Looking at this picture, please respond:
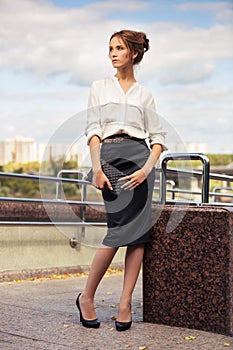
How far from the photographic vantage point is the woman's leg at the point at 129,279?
14.9 feet

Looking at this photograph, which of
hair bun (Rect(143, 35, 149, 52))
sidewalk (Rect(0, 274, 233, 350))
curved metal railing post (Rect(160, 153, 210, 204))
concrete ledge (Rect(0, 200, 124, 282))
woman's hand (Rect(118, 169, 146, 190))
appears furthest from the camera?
concrete ledge (Rect(0, 200, 124, 282))

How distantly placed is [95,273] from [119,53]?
1.42 m

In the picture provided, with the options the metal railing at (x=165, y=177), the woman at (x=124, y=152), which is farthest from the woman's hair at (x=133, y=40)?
the metal railing at (x=165, y=177)

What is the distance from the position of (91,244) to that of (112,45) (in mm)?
4748

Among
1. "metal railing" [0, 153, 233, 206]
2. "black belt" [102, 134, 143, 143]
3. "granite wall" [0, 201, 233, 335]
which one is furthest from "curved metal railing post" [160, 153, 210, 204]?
"black belt" [102, 134, 143, 143]

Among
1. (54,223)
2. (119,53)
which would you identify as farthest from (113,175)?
(54,223)

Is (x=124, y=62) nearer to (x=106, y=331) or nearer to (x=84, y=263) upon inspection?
(x=106, y=331)

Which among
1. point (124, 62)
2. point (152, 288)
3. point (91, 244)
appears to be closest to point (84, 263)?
point (91, 244)

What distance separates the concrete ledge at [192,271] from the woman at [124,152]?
18 cm

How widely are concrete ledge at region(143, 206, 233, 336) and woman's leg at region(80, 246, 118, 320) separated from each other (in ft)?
1.14

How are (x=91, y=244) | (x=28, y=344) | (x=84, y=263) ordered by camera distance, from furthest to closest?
(x=91, y=244) < (x=84, y=263) < (x=28, y=344)

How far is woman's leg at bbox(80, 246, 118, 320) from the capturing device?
4531mm

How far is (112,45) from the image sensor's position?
4543 mm

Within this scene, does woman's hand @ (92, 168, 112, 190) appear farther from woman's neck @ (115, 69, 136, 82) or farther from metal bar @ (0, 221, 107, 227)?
metal bar @ (0, 221, 107, 227)
